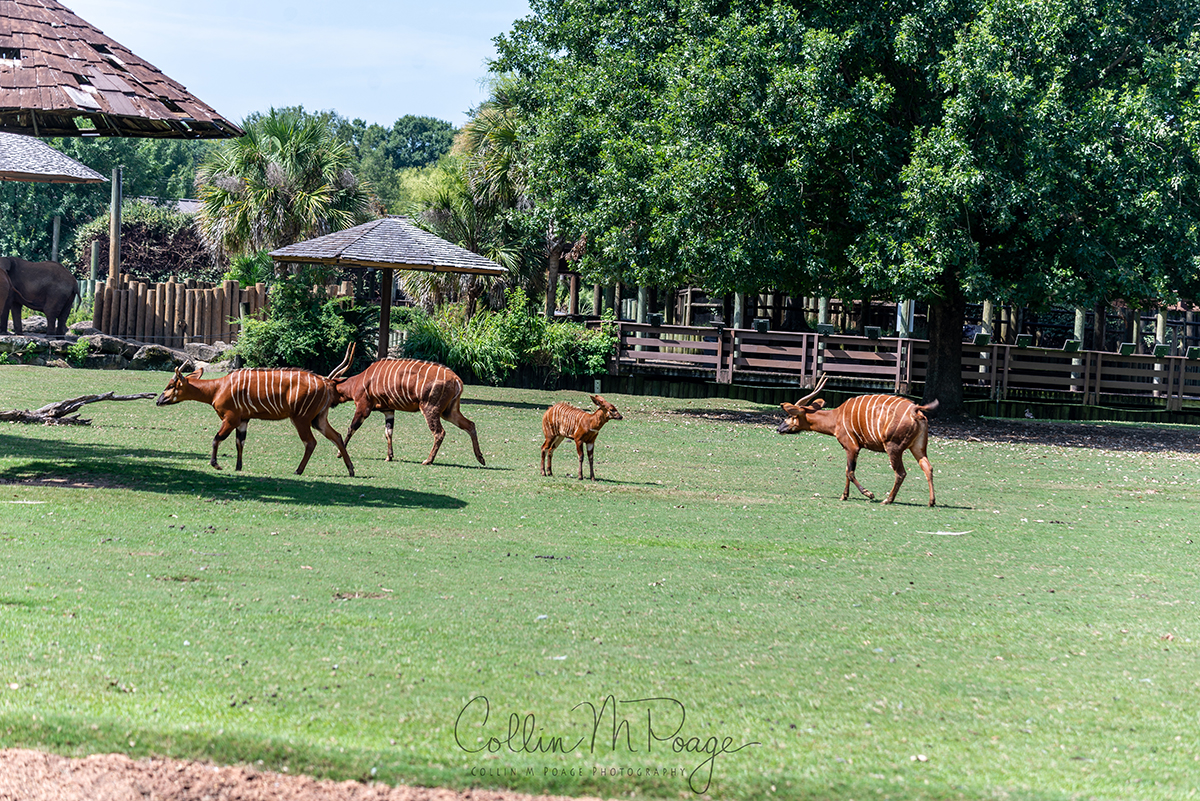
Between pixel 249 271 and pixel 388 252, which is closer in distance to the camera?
pixel 388 252

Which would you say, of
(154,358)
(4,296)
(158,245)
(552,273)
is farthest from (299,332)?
(158,245)

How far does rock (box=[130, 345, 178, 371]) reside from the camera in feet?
86.3

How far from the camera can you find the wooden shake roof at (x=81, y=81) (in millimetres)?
10188

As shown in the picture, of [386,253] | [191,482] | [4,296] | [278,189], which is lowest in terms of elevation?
[191,482]

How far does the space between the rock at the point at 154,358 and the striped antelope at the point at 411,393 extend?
13026mm

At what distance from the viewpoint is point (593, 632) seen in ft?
21.9

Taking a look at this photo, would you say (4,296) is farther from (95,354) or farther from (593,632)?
(593,632)

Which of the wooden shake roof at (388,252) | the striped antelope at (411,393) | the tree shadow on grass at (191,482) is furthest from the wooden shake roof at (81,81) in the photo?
the wooden shake roof at (388,252)

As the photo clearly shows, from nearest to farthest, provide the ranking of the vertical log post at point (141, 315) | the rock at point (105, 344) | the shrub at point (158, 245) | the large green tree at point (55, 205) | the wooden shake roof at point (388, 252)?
1. the wooden shake roof at point (388, 252)
2. the rock at point (105, 344)
3. the vertical log post at point (141, 315)
4. the shrub at point (158, 245)
5. the large green tree at point (55, 205)

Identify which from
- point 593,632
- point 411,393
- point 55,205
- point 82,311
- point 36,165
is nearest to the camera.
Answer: point 593,632

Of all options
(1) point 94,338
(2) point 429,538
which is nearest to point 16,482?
(2) point 429,538

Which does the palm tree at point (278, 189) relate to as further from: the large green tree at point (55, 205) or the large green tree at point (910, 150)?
the large green tree at point (55, 205)

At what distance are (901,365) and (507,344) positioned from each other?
9.08m

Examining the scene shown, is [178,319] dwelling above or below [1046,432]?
above
